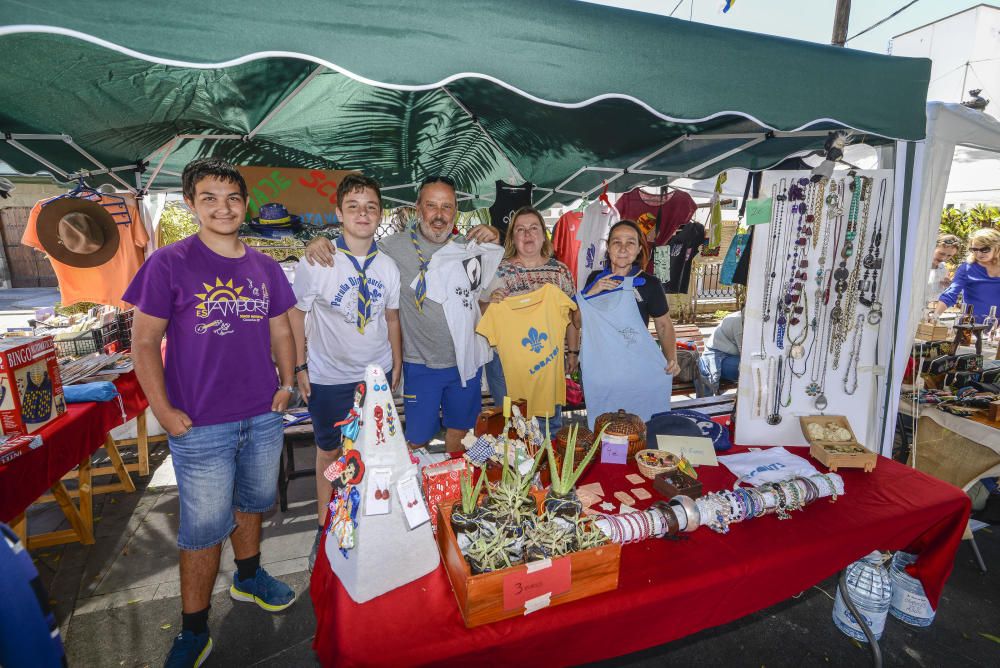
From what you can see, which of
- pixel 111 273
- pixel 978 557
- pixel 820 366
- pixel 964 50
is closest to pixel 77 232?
pixel 111 273

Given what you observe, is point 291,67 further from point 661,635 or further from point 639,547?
point 661,635

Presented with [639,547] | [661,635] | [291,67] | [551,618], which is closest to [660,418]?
[639,547]

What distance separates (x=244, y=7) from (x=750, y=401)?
2754 mm

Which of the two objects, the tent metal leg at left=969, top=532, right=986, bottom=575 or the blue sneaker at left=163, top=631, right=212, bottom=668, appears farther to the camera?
the tent metal leg at left=969, top=532, right=986, bottom=575

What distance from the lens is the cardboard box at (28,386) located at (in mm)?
2070

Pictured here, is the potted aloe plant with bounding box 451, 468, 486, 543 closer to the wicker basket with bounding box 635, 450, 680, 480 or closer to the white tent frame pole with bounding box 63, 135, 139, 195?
the wicker basket with bounding box 635, 450, 680, 480

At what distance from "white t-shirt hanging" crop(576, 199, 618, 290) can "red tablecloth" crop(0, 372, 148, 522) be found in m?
4.03

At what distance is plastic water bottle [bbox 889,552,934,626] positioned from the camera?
2.30 meters

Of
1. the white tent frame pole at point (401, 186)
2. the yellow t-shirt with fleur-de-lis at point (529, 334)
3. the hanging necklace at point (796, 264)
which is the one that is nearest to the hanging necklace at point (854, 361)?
the hanging necklace at point (796, 264)

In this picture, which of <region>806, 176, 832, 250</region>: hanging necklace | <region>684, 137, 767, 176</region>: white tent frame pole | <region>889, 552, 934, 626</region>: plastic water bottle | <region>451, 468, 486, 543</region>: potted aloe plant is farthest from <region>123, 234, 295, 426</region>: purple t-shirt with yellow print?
<region>684, 137, 767, 176</region>: white tent frame pole

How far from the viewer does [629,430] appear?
2.04 m

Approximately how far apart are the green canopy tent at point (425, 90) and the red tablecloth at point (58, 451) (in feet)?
5.92

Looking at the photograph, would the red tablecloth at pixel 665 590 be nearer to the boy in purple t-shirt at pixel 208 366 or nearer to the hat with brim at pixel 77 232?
the boy in purple t-shirt at pixel 208 366

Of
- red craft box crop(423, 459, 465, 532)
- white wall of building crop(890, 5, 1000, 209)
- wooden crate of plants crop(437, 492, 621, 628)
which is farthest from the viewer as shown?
white wall of building crop(890, 5, 1000, 209)
